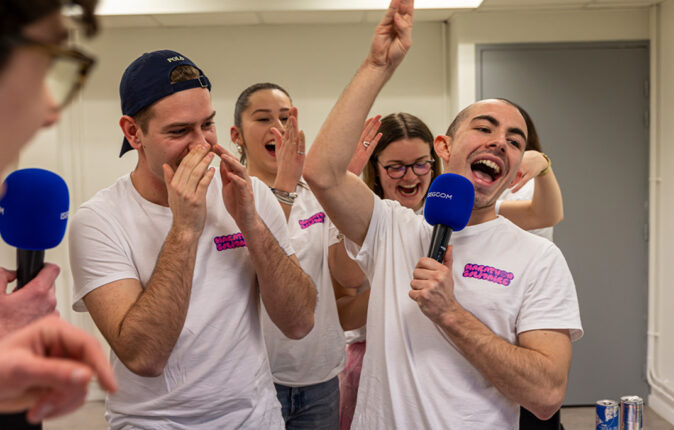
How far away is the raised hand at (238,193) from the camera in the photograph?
150cm

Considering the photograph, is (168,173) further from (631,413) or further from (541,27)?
(541,27)

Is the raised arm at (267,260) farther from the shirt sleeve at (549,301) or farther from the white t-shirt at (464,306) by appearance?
the shirt sleeve at (549,301)

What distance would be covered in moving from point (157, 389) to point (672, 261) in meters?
3.75

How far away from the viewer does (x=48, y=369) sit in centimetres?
57

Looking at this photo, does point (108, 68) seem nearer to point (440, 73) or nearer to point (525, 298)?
point (440, 73)

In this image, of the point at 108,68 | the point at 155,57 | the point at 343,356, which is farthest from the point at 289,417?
the point at 108,68

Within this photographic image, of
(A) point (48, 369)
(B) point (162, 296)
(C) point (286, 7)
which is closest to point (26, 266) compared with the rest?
(B) point (162, 296)

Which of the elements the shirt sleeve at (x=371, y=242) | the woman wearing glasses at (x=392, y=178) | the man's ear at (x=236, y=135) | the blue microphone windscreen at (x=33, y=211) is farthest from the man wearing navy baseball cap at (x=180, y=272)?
the man's ear at (x=236, y=135)

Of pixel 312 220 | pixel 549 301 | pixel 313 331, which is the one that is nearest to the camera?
pixel 549 301

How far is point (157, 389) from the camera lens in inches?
58.3

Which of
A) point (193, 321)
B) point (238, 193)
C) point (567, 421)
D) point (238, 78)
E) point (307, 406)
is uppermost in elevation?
point (238, 78)

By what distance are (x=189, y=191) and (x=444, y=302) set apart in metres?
0.65

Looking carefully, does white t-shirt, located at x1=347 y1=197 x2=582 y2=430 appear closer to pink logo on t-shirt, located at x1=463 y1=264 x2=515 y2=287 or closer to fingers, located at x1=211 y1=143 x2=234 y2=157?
pink logo on t-shirt, located at x1=463 y1=264 x2=515 y2=287

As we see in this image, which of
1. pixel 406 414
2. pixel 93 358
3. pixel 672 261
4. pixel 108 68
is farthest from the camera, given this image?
pixel 108 68
